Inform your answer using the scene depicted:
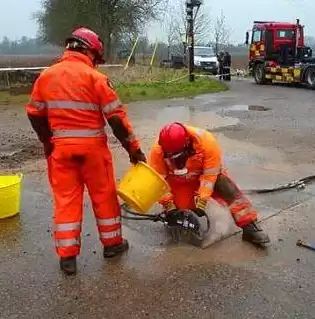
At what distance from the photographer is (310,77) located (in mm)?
21703

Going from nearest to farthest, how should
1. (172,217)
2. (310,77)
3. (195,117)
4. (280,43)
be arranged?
(172,217)
(195,117)
(310,77)
(280,43)

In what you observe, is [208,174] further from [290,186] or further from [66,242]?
[290,186]

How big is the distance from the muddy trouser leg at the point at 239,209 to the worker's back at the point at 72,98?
1.22 metres

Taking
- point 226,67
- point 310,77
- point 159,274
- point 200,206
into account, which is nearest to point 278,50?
point 310,77

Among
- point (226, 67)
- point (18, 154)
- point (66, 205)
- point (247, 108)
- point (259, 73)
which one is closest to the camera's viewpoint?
point (66, 205)

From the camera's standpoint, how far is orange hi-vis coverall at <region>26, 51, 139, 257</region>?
12.4 ft

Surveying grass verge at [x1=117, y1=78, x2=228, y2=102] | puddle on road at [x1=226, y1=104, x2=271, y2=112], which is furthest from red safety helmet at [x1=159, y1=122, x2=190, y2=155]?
grass verge at [x1=117, y1=78, x2=228, y2=102]

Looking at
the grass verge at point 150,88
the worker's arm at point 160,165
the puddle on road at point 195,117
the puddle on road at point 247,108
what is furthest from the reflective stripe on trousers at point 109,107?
the grass verge at point 150,88

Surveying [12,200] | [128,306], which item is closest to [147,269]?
[128,306]

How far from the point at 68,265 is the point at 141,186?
0.81 m

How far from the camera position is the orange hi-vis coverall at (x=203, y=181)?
4.30 m

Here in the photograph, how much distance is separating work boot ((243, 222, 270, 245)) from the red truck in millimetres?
18962

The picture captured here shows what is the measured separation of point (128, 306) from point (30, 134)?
710 cm

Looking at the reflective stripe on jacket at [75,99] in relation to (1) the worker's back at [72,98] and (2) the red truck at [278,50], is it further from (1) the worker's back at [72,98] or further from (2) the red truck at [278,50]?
(2) the red truck at [278,50]
